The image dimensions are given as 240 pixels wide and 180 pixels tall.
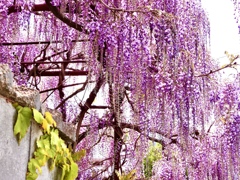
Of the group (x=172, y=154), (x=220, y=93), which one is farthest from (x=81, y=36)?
(x=172, y=154)

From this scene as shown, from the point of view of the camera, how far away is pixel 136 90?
13.6 ft

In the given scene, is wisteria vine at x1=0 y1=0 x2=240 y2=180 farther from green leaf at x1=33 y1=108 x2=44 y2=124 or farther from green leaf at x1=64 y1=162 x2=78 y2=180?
green leaf at x1=33 y1=108 x2=44 y2=124

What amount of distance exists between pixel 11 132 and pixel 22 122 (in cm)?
9

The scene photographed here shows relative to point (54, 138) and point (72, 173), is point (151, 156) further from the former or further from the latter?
point (54, 138)

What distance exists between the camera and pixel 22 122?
1820 millimetres

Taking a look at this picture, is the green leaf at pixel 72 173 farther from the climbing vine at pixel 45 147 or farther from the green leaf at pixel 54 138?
the green leaf at pixel 54 138

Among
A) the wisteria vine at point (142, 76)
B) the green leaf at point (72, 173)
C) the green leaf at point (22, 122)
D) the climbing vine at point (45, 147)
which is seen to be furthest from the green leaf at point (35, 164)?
the wisteria vine at point (142, 76)

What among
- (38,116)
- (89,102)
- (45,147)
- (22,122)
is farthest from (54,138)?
(89,102)

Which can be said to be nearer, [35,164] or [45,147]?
[35,164]

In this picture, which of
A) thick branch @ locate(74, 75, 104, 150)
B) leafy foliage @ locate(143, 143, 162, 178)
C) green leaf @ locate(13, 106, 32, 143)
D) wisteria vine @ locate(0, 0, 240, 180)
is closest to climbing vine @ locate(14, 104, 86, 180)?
green leaf @ locate(13, 106, 32, 143)

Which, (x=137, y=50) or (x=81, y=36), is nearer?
(x=137, y=50)

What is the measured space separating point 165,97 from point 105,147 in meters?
1.81

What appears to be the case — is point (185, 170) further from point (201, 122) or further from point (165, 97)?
point (165, 97)

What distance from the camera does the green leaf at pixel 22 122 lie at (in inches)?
70.3
